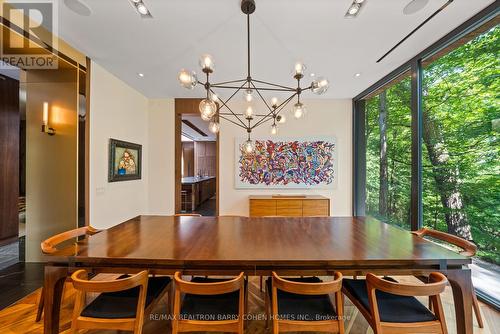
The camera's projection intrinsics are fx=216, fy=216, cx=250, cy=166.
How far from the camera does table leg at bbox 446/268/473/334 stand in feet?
4.54

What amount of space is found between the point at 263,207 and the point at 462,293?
2.92m

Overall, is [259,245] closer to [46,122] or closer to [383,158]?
[383,158]

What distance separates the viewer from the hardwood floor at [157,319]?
6.16ft

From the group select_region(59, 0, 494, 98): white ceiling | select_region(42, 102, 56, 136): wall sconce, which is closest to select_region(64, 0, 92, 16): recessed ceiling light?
select_region(59, 0, 494, 98): white ceiling

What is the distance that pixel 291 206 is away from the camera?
4.07 metres

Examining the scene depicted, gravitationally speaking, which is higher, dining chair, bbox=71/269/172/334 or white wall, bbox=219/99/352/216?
white wall, bbox=219/99/352/216

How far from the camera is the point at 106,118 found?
10.7 ft

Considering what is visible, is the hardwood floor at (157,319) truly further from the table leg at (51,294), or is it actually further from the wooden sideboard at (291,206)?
the wooden sideboard at (291,206)

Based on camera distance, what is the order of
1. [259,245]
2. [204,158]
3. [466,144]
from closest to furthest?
[259,245] < [466,144] < [204,158]

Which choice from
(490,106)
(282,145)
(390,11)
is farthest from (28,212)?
(490,106)

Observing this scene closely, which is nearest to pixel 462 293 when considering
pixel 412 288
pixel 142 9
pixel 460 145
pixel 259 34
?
pixel 412 288

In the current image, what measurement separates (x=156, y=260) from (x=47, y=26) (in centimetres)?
271

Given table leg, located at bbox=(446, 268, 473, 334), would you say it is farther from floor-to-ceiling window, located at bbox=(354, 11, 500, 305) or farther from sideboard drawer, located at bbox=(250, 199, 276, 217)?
sideboard drawer, located at bbox=(250, 199, 276, 217)

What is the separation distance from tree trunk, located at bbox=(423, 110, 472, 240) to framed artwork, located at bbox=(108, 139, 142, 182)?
447cm
